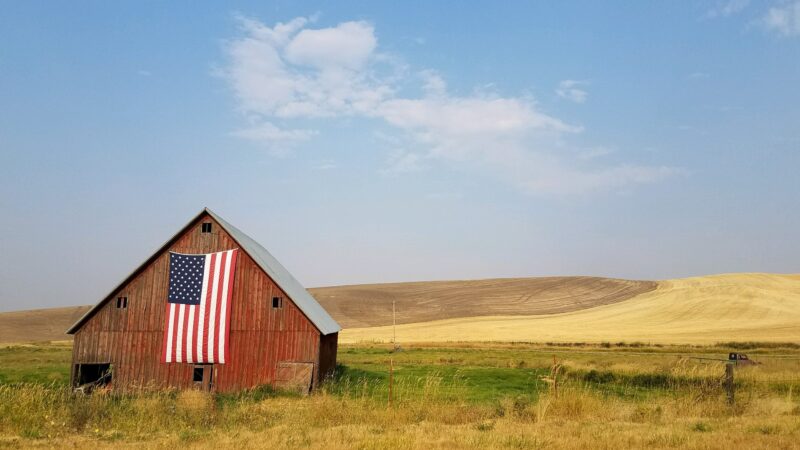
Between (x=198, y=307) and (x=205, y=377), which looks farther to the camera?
(x=198, y=307)

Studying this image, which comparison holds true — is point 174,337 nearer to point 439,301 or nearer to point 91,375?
point 91,375

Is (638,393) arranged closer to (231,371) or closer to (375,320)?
(231,371)

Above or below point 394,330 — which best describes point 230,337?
above

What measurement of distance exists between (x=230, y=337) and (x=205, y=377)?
2.00 metres

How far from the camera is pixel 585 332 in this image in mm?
64938

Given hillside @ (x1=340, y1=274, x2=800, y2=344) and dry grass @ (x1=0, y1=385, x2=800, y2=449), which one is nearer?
dry grass @ (x1=0, y1=385, x2=800, y2=449)

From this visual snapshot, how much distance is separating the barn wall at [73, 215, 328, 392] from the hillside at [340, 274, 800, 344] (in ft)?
122

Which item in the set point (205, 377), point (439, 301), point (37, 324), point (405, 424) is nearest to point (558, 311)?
point (439, 301)

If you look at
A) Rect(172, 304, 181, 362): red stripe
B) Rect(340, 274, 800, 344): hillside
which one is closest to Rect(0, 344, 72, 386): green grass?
Rect(172, 304, 181, 362): red stripe

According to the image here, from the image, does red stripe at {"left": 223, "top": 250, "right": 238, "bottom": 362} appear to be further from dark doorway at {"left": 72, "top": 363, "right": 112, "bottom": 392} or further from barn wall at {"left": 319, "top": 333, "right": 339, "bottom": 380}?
dark doorway at {"left": 72, "top": 363, "right": 112, "bottom": 392}

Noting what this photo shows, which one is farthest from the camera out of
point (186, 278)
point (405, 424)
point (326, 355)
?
point (326, 355)

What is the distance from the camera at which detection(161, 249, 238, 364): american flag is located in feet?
92.5

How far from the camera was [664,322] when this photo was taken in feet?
230

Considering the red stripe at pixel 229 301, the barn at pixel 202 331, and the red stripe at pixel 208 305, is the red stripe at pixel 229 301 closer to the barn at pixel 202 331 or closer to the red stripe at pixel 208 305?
the barn at pixel 202 331
